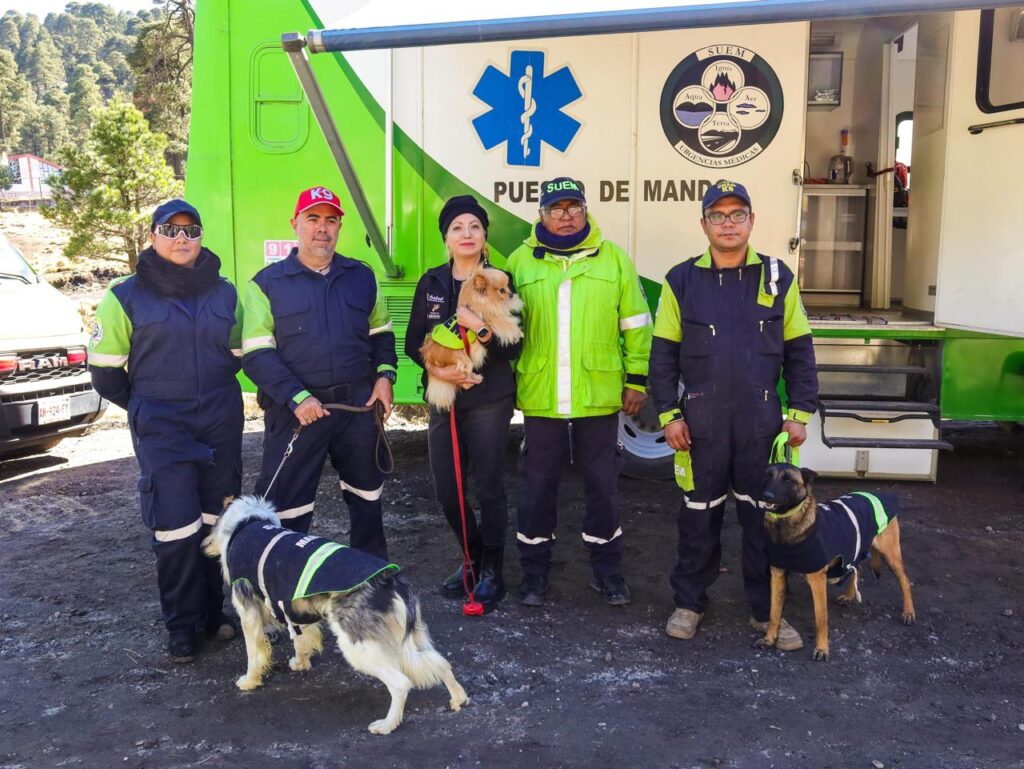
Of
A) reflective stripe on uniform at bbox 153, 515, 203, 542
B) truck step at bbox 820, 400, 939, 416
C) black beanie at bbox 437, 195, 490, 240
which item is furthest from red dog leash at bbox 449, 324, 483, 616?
truck step at bbox 820, 400, 939, 416

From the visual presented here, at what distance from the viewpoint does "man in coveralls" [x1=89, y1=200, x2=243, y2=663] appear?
316cm

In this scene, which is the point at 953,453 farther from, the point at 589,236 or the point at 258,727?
the point at 258,727

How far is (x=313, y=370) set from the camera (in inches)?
134

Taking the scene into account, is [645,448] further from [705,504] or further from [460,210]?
[460,210]

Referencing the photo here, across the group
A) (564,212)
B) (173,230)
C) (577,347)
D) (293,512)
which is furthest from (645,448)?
(173,230)

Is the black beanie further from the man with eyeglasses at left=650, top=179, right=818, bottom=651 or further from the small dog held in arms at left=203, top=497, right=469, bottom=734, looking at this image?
the small dog held in arms at left=203, top=497, right=469, bottom=734

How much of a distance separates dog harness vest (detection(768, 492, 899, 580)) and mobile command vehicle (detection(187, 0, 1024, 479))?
5.26 feet

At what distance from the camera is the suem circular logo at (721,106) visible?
4.78 metres

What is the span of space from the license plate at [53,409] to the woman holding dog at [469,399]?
3.61 metres

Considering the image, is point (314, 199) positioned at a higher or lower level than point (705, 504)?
higher

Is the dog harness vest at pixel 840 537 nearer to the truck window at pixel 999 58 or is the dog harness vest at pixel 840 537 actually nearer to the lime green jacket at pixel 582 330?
the lime green jacket at pixel 582 330

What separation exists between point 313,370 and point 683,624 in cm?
190

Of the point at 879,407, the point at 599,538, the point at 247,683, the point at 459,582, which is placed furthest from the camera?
the point at 879,407

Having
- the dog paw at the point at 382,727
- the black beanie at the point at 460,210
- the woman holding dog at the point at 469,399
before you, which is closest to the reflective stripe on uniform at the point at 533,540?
the woman holding dog at the point at 469,399
